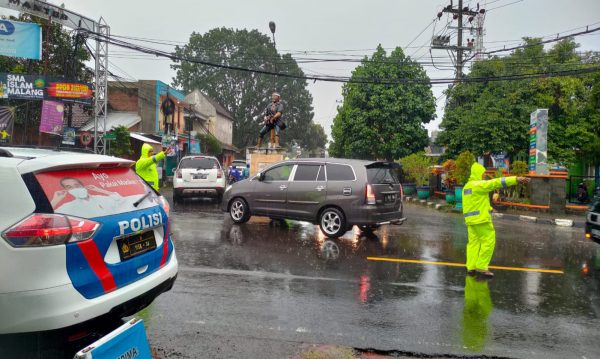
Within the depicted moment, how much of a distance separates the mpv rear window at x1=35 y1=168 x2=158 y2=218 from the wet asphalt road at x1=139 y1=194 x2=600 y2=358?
1.42 m

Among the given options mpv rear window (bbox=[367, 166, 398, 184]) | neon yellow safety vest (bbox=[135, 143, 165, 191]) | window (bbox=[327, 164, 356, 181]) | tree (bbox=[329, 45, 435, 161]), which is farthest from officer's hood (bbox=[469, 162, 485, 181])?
tree (bbox=[329, 45, 435, 161])

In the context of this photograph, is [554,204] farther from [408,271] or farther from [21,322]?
[21,322]

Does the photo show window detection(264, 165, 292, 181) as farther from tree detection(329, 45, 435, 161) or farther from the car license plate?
tree detection(329, 45, 435, 161)

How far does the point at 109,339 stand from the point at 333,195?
23.9 feet

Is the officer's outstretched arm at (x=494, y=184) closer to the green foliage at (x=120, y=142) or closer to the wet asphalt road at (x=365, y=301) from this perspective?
the wet asphalt road at (x=365, y=301)

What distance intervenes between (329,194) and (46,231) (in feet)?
23.7

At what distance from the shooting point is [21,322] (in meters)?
2.68

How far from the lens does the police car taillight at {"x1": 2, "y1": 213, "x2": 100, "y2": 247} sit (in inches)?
107

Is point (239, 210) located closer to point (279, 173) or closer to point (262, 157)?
point (279, 173)

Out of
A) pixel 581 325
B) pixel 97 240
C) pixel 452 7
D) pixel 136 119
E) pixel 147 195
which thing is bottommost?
pixel 581 325

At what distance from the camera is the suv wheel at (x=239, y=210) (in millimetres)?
11031

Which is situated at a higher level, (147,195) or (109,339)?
(147,195)

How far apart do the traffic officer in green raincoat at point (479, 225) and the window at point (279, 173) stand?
4.55 meters

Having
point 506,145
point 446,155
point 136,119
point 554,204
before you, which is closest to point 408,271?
point 554,204
